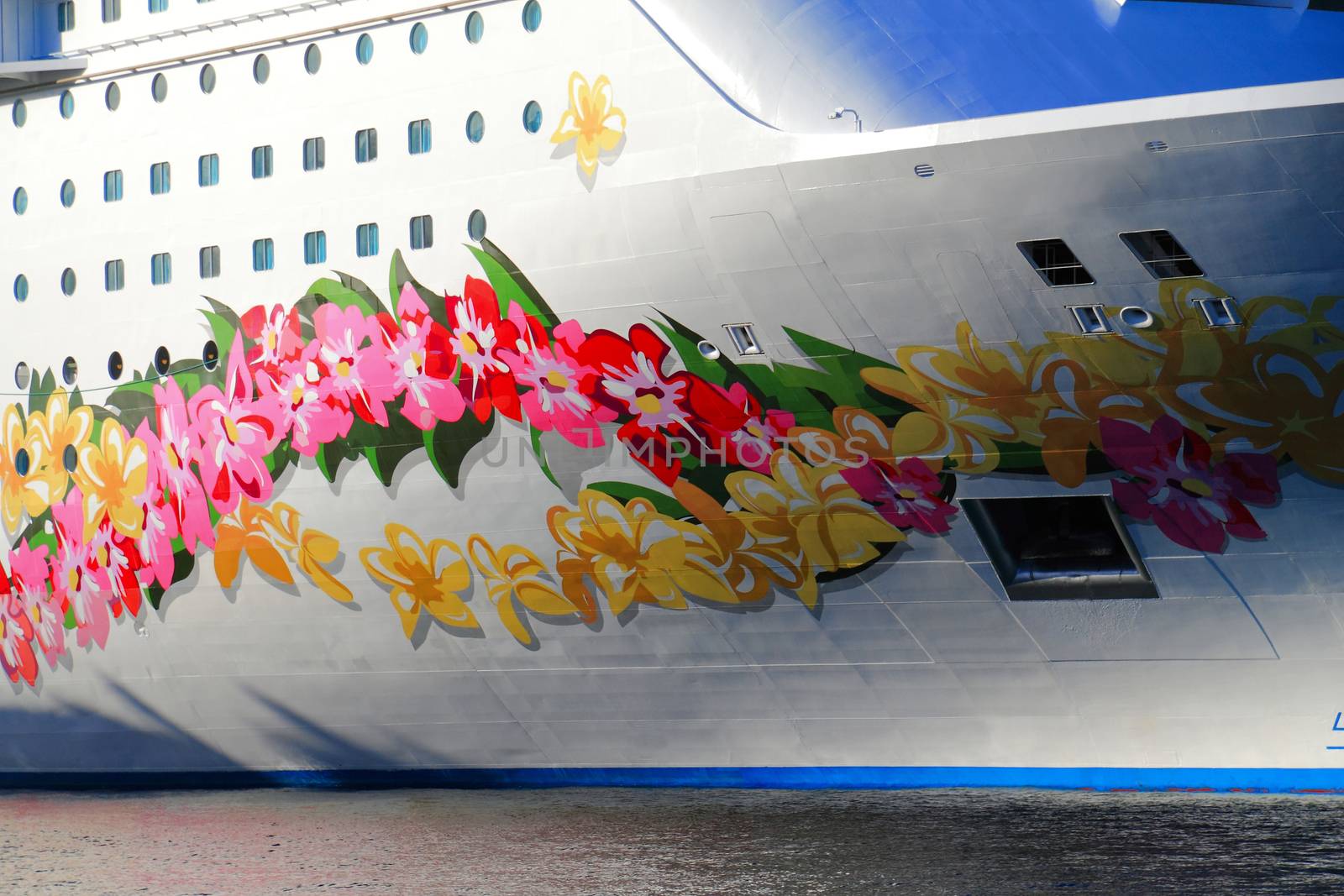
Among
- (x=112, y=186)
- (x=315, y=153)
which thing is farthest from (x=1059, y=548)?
(x=112, y=186)

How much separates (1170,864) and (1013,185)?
4182 mm

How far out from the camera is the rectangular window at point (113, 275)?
530 inches

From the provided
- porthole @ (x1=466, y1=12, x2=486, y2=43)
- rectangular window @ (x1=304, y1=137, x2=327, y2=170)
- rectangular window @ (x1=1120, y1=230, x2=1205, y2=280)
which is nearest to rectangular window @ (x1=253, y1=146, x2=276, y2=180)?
rectangular window @ (x1=304, y1=137, x2=327, y2=170)

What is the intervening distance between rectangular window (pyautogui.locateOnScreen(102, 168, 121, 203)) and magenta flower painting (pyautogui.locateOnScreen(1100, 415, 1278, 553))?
8.82 m

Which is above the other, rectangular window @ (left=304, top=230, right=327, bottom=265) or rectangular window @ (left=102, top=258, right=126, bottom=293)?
rectangular window @ (left=102, top=258, right=126, bottom=293)

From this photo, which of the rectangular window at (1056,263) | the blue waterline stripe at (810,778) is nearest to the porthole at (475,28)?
the rectangular window at (1056,263)

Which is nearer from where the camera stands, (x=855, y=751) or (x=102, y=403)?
(x=855, y=751)

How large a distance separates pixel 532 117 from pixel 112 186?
15.2 feet

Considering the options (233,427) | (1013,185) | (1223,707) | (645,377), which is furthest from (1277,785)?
(233,427)

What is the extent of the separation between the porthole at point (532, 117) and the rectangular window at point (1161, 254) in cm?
430

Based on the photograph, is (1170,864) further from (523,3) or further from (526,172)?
A: (523,3)

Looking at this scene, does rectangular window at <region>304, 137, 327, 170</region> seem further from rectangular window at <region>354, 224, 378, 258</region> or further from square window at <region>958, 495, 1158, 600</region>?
square window at <region>958, 495, 1158, 600</region>

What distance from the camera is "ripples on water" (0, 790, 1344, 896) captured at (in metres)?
8.32

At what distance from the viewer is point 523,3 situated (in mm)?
11297
